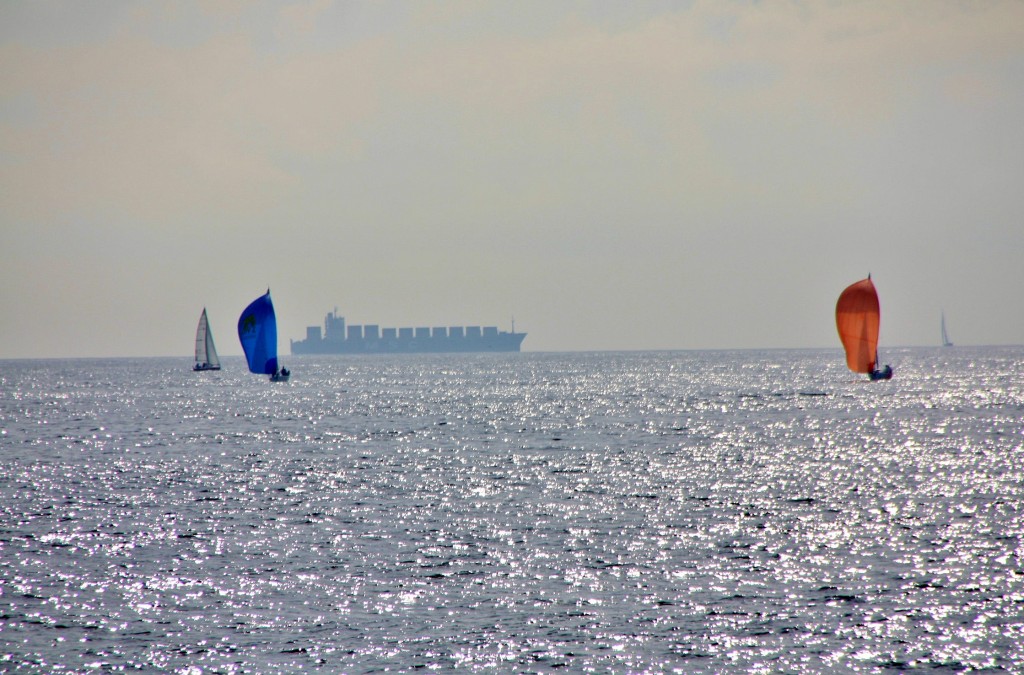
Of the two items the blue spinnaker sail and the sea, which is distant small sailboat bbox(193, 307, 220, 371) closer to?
the blue spinnaker sail

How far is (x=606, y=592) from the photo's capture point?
60.5 feet

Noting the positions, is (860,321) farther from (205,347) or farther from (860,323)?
(205,347)

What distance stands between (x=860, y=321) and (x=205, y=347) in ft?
265

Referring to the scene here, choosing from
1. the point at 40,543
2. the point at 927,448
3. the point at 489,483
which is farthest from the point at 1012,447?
the point at 40,543

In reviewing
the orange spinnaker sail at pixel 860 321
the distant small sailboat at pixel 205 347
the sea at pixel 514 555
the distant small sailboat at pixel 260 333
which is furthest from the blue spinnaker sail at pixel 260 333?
the orange spinnaker sail at pixel 860 321

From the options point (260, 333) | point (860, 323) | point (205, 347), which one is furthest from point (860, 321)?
point (205, 347)

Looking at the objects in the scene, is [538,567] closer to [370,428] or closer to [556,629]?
[556,629]

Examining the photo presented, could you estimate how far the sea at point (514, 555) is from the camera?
15250 millimetres

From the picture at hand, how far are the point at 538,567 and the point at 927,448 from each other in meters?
29.2

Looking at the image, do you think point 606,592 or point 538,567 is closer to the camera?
point 606,592

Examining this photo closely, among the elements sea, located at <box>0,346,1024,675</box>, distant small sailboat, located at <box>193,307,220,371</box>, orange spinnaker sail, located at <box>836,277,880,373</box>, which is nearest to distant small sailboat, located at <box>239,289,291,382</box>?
distant small sailboat, located at <box>193,307,220,371</box>

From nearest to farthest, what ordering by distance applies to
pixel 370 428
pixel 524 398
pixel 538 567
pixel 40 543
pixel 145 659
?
pixel 145 659 < pixel 538 567 < pixel 40 543 < pixel 370 428 < pixel 524 398

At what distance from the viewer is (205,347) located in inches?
5128

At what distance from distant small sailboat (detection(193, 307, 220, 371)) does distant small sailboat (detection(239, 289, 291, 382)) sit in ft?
96.9
